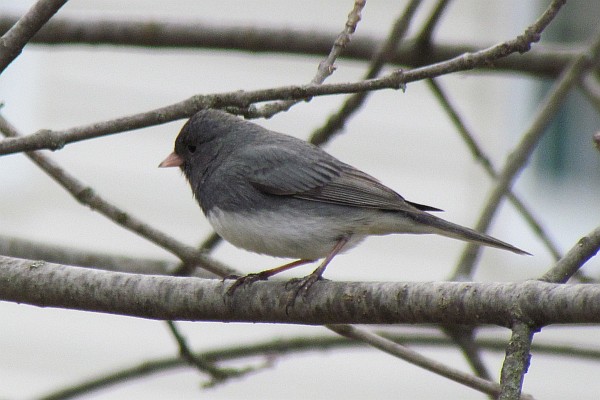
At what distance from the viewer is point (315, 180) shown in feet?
9.71

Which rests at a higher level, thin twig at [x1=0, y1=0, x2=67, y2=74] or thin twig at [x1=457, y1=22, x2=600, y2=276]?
thin twig at [x1=457, y1=22, x2=600, y2=276]

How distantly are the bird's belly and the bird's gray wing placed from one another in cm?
12

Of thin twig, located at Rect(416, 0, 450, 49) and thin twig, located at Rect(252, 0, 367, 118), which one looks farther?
thin twig, located at Rect(416, 0, 450, 49)

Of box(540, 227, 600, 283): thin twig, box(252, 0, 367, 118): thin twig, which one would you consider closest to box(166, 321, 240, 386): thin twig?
box(252, 0, 367, 118): thin twig

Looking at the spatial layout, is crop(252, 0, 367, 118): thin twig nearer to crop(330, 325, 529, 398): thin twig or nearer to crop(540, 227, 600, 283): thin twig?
crop(330, 325, 529, 398): thin twig

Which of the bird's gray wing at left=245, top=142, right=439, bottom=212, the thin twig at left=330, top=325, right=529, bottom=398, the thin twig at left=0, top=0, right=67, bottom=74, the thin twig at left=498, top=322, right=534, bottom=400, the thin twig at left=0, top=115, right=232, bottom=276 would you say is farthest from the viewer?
the bird's gray wing at left=245, top=142, right=439, bottom=212

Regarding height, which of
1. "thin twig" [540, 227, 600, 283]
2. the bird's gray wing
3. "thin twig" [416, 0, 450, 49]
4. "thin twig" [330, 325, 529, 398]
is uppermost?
"thin twig" [416, 0, 450, 49]

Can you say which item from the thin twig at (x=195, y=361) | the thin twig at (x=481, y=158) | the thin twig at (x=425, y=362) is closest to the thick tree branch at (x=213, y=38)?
the thin twig at (x=481, y=158)

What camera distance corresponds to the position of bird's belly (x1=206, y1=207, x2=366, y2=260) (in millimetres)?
2695

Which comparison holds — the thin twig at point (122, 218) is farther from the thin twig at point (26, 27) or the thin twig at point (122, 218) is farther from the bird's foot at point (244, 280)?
the thin twig at point (26, 27)

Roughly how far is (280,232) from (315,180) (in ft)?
1.04

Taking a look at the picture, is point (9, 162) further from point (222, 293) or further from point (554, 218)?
point (222, 293)

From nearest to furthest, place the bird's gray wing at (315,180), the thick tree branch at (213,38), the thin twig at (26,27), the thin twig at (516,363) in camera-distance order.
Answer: the thin twig at (516,363)
the thin twig at (26,27)
the bird's gray wing at (315,180)
the thick tree branch at (213,38)

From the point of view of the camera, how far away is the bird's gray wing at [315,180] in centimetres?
289
